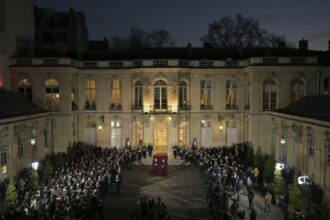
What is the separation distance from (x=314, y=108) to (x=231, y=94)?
41.0 ft

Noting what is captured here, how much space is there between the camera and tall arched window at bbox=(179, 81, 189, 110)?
3962 centimetres

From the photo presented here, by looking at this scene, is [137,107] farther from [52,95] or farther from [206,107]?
[52,95]

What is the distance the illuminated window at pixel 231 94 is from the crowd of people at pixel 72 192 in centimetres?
1358

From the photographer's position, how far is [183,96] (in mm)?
39844

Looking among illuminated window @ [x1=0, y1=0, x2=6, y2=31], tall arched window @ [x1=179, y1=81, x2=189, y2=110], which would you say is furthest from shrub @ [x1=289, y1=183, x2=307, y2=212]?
illuminated window @ [x1=0, y1=0, x2=6, y2=31]

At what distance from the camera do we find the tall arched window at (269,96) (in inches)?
1455

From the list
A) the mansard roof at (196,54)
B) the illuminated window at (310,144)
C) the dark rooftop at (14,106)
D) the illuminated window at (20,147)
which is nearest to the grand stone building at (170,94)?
the mansard roof at (196,54)

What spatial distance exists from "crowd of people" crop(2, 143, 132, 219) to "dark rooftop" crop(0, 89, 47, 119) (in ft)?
15.5

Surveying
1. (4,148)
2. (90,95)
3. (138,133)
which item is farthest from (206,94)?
(4,148)

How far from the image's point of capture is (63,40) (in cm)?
5562

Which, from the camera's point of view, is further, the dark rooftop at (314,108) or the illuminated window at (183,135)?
the illuminated window at (183,135)

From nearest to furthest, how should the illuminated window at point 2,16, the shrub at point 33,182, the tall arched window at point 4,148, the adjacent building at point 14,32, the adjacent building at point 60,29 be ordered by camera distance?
the shrub at point 33,182
the tall arched window at point 4,148
the illuminated window at point 2,16
the adjacent building at point 14,32
the adjacent building at point 60,29

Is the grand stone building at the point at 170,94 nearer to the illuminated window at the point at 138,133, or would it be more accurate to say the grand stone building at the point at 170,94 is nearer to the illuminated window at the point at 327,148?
the illuminated window at the point at 138,133

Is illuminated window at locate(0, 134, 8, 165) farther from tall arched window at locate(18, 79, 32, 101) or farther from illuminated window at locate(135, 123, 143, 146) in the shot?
illuminated window at locate(135, 123, 143, 146)
